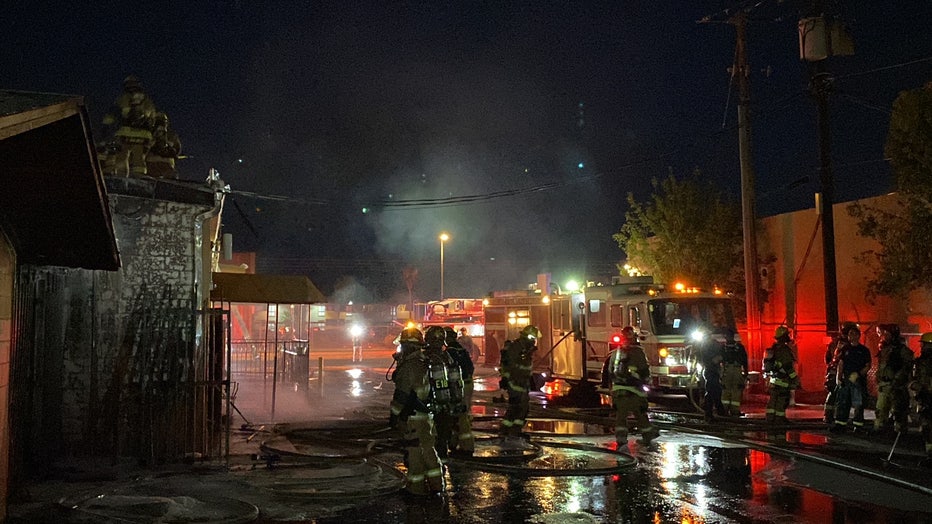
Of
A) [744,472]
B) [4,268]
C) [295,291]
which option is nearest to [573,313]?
[295,291]

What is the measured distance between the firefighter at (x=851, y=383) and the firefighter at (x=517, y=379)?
4849 millimetres

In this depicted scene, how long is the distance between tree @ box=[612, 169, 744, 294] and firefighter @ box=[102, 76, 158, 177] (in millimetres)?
17502

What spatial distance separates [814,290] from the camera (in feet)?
74.0

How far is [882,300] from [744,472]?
13519 mm

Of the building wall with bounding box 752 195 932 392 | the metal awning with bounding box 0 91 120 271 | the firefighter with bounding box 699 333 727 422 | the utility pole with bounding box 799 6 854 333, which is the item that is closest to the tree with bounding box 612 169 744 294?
the building wall with bounding box 752 195 932 392

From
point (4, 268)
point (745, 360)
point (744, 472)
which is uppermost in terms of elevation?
point (4, 268)

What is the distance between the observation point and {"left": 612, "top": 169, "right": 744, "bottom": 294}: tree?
79.1 ft

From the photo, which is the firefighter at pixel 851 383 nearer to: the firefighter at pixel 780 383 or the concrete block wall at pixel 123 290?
the firefighter at pixel 780 383

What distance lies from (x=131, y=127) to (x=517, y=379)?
644 cm

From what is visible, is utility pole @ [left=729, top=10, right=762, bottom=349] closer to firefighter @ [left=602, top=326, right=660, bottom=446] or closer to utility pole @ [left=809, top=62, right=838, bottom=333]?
utility pole @ [left=809, top=62, right=838, bottom=333]

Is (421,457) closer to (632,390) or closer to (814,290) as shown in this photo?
(632,390)

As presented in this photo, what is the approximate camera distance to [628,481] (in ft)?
28.2

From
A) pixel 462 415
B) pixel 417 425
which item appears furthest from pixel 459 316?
pixel 417 425

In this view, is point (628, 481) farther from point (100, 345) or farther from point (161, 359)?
point (100, 345)
